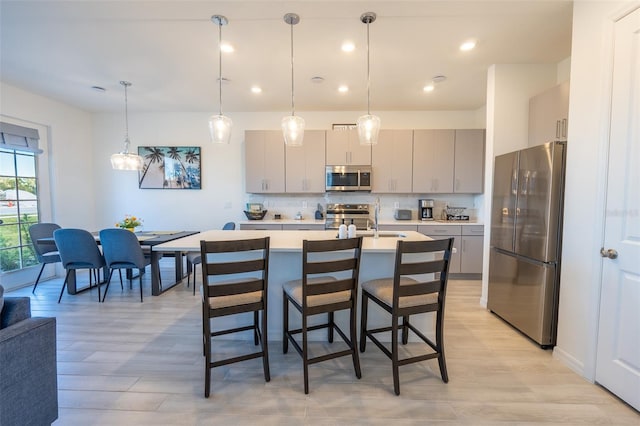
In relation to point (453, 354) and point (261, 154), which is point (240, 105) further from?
point (453, 354)

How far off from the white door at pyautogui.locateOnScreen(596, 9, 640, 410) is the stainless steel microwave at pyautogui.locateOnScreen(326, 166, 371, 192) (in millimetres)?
2836

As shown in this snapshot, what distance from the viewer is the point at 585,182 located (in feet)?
6.29

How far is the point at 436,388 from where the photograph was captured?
1.81 m

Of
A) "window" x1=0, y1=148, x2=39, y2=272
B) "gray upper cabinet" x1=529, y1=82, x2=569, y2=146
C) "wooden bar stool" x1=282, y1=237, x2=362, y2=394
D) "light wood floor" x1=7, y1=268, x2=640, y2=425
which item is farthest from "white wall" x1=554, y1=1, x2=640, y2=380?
"window" x1=0, y1=148, x2=39, y2=272

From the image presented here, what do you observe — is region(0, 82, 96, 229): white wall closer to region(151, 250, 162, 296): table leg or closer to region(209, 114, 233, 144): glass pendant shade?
region(151, 250, 162, 296): table leg

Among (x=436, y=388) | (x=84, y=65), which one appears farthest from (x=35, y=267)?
(x=436, y=388)

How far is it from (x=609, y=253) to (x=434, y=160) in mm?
2813

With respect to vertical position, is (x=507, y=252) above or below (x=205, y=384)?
above

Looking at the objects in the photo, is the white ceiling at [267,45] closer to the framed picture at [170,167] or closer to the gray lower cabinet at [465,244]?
the framed picture at [170,167]

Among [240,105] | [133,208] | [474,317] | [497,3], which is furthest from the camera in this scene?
[133,208]

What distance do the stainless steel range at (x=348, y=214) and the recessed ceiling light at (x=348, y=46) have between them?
7.97ft

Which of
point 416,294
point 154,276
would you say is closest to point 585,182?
point 416,294

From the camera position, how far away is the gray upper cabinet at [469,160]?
4.29 meters

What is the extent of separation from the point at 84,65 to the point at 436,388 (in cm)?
447
